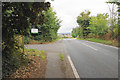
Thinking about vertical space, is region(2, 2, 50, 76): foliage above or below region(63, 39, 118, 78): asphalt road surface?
above

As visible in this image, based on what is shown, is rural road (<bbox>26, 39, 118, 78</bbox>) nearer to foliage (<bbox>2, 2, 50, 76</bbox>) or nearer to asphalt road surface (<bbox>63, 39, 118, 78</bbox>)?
asphalt road surface (<bbox>63, 39, 118, 78</bbox>)

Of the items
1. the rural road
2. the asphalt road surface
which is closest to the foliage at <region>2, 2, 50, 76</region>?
the rural road

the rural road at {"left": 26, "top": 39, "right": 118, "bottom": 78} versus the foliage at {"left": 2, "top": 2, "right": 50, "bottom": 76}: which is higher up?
the foliage at {"left": 2, "top": 2, "right": 50, "bottom": 76}

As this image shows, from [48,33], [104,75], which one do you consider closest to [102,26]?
[48,33]

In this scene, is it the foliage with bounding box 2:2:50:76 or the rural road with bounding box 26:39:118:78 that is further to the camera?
the rural road with bounding box 26:39:118:78

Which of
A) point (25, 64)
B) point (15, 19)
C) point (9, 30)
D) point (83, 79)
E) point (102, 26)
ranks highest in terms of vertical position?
point (102, 26)

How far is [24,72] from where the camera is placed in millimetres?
4137

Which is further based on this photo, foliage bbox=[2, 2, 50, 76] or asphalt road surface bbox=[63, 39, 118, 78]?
asphalt road surface bbox=[63, 39, 118, 78]

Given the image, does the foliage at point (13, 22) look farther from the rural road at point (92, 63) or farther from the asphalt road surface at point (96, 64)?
the asphalt road surface at point (96, 64)

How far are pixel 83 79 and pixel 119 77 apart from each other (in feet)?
4.61

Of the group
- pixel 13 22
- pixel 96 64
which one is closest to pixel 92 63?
pixel 96 64

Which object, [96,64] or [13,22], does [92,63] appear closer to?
[96,64]

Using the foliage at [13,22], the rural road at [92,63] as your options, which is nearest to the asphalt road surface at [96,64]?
the rural road at [92,63]

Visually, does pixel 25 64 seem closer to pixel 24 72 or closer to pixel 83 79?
pixel 24 72
